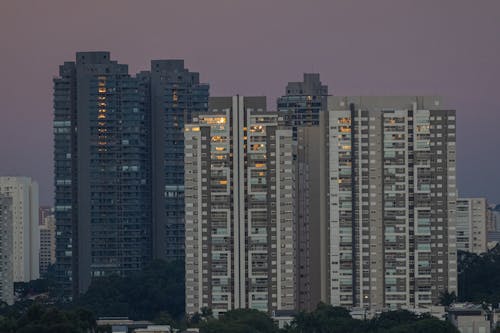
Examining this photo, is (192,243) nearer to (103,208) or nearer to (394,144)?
(394,144)

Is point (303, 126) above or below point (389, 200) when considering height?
above

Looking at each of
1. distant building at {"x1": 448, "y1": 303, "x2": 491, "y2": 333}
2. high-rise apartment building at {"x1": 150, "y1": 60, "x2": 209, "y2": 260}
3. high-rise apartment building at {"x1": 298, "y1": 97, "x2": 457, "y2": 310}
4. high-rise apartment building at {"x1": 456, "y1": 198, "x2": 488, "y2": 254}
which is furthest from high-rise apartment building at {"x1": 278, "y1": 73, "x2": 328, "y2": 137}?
distant building at {"x1": 448, "y1": 303, "x2": 491, "y2": 333}

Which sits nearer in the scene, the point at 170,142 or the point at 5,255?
the point at 5,255

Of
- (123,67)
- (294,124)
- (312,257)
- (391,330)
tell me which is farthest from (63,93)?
(391,330)

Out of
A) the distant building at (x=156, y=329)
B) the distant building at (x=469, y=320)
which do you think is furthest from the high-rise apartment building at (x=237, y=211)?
the distant building at (x=469, y=320)

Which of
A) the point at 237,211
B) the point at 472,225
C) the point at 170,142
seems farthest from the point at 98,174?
the point at 237,211

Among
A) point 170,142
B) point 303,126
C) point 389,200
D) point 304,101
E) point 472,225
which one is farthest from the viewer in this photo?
point 472,225

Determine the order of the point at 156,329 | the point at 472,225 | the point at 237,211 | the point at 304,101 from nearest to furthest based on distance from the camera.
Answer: the point at 156,329
the point at 237,211
the point at 304,101
the point at 472,225

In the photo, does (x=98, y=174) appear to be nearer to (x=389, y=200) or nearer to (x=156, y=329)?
(x=389, y=200)
